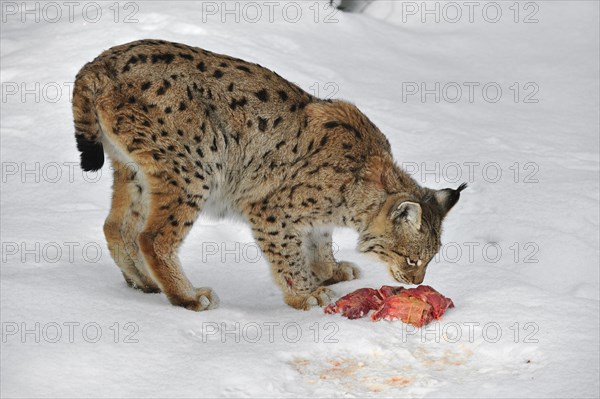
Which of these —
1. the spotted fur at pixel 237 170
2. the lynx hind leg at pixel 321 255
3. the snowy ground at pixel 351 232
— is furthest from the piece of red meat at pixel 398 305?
the lynx hind leg at pixel 321 255

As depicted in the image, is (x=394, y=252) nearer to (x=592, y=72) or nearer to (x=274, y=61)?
(x=274, y=61)

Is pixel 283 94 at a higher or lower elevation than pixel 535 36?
higher

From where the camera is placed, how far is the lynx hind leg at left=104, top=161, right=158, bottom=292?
20.2ft

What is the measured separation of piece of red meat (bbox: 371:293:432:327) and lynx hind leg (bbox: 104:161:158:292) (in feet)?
5.33

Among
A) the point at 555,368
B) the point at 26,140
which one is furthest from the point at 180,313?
the point at 26,140

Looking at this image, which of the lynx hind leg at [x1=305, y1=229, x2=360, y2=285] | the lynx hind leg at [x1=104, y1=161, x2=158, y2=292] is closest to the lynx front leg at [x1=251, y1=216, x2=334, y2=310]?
the lynx hind leg at [x1=305, y1=229, x2=360, y2=285]

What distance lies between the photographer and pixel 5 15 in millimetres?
11445

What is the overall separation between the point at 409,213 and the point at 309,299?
3.09 ft

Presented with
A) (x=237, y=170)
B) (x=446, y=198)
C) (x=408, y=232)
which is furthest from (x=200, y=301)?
(x=446, y=198)

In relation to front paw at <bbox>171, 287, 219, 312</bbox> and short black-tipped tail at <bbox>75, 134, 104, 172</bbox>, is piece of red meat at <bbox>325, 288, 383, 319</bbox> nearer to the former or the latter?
front paw at <bbox>171, 287, 219, 312</bbox>

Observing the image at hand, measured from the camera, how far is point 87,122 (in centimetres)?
565

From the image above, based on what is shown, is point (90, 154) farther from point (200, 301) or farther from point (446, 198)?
point (446, 198)

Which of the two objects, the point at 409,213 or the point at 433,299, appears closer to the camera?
the point at 433,299

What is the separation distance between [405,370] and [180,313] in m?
1.53
